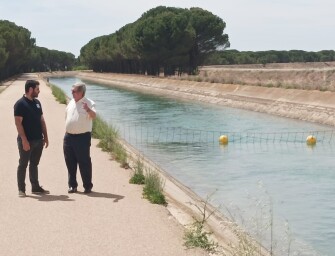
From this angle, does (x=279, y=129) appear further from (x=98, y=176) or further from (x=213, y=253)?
(x=213, y=253)

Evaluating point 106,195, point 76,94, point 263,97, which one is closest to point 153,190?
point 106,195

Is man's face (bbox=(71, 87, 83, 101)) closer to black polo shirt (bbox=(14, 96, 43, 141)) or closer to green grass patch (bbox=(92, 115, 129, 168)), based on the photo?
black polo shirt (bbox=(14, 96, 43, 141))

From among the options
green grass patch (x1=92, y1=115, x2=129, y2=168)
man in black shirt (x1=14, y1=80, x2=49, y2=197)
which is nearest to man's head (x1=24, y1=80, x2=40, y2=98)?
man in black shirt (x1=14, y1=80, x2=49, y2=197)

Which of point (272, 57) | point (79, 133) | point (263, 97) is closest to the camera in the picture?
point (79, 133)

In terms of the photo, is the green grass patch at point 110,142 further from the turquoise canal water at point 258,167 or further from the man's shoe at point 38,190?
the man's shoe at point 38,190

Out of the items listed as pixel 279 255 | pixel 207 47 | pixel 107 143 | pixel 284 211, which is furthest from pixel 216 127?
pixel 207 47

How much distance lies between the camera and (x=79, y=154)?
419 inches

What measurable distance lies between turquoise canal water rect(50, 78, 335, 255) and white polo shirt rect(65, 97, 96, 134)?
10.4 ft

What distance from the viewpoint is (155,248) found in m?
7.39

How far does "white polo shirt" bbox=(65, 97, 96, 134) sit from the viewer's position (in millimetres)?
10367

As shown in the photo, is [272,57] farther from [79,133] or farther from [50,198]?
[50,198]

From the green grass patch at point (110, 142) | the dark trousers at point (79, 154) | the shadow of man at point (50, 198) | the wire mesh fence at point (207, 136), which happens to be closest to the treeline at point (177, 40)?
the wire mesh fence at point (207, 136)

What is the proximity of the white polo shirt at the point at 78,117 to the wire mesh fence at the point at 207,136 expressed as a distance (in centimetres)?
1375

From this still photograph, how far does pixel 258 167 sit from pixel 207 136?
28.8 feet
